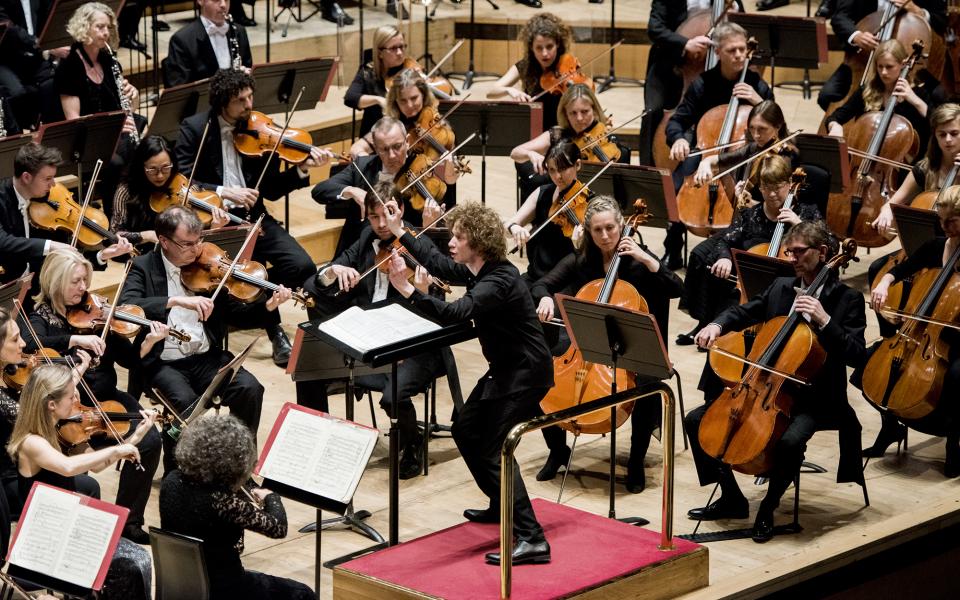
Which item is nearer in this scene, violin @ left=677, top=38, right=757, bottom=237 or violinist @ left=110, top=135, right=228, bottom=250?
violinist @ left=110, top=135, right=228, bottom=250

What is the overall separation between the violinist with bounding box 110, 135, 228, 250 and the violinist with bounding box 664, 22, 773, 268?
2.10 meters

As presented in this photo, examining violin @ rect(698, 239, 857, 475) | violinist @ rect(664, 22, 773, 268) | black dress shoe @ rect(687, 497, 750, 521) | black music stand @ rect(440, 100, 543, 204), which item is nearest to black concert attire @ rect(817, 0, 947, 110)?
violinist @ rect(664, 22, 773, 268)

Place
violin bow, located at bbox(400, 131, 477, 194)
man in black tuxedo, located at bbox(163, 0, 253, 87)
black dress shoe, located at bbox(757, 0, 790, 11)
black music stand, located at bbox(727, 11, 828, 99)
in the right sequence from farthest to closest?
black dress shoe, located at bbox(757, 0, 790, 11) → black music stand, located at bbox(727, 11, 828, 99) → man in black tuxedo, located at bbox(163, 0, 253, 87) → violin bow, located at bbox(400, 131, 477, 194)

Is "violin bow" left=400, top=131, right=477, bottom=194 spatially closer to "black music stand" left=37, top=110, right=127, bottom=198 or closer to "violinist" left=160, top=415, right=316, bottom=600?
"black music stand" left=37, top=110, right=127, bottom=198

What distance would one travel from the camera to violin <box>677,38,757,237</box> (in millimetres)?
6512

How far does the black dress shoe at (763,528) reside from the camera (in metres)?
4.93

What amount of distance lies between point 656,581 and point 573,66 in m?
3.29

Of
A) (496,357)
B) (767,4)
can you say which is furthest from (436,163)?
(767,4)

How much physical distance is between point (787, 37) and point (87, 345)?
12.9 ft

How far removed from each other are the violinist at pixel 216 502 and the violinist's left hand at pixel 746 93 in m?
3.46

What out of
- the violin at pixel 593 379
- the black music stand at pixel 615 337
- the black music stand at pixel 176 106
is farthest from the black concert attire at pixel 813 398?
the black music stand at pixel 176 106

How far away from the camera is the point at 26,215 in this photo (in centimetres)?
570

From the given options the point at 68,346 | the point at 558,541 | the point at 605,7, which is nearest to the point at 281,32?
the point at 605,7

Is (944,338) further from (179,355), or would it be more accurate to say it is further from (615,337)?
(179,355)
